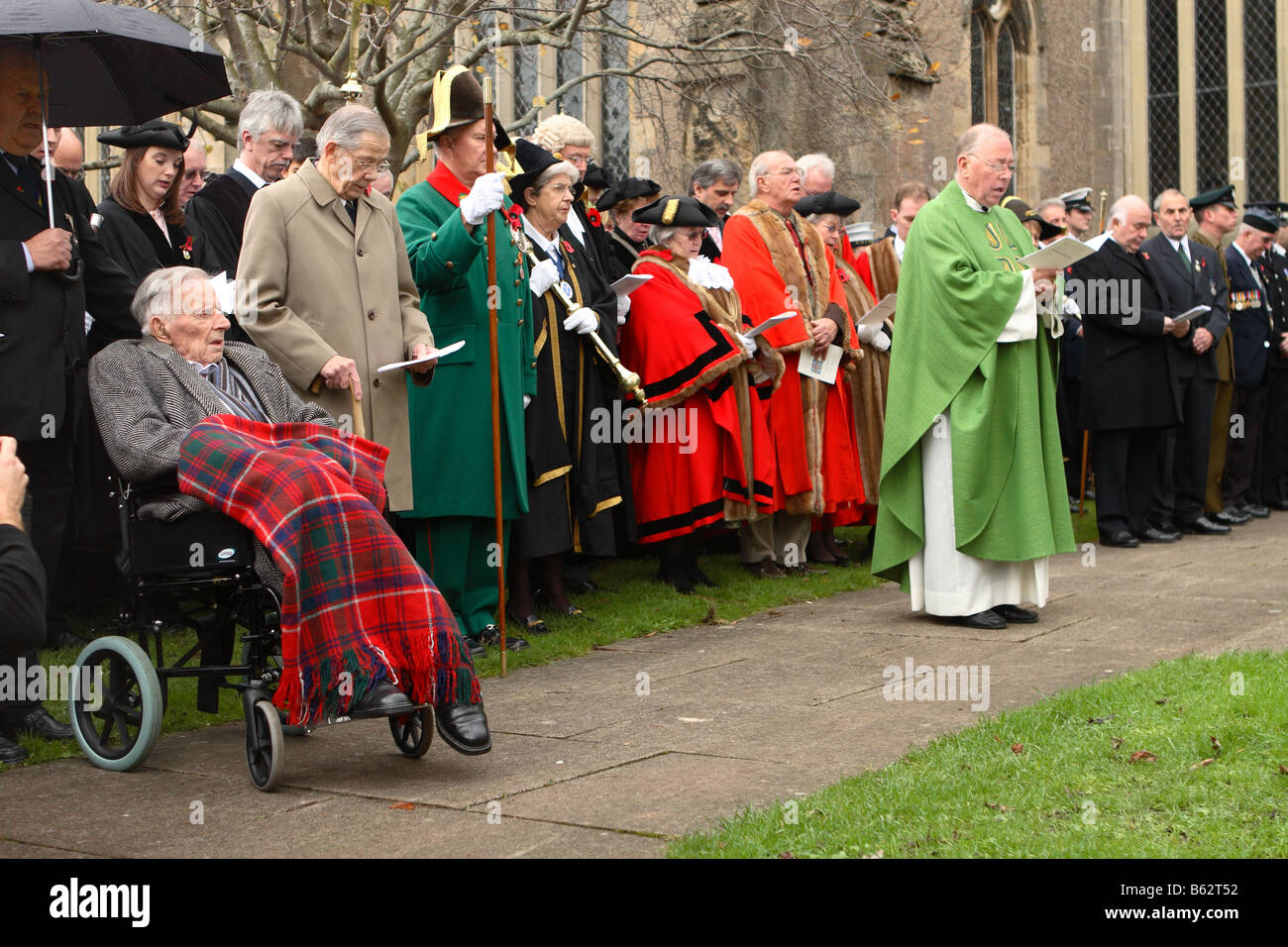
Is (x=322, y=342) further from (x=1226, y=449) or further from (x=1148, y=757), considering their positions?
(x=1226, y=449)

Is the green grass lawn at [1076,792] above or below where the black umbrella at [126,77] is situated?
below

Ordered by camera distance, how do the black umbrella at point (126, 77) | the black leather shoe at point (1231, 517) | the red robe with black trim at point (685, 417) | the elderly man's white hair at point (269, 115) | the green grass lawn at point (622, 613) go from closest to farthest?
the green grass lawn at point (622, 613), the black umbrella at point (126, 77), the elderly man's white hair at point (269, 115), the red robe with black trim at point (685, 417), the black leather shoe at point (1231, 517)

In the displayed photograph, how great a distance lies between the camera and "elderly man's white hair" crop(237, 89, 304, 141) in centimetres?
718

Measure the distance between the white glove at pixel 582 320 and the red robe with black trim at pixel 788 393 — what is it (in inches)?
61.9

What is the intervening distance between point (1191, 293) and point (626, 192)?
4372 mm

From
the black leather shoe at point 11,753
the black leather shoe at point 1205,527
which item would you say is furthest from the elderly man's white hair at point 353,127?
the black leather shoe at point 1205,527

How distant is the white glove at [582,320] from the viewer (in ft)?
26.0

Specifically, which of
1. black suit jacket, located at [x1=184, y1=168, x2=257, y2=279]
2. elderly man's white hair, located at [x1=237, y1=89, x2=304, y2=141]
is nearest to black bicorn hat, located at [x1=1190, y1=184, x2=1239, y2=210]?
elderly man's white hair, located at [x1=237, y1=89, x2=304, y2=141]

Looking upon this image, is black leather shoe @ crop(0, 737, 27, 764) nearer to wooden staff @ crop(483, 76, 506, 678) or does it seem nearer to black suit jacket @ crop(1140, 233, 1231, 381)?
wooden staff @ crop(483, 76, 506, 678)

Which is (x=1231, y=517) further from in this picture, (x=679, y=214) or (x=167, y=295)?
(x=167, y=295)

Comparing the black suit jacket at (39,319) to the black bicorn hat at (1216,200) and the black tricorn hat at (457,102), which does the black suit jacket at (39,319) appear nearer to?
the black tricorn hat at (457,102)

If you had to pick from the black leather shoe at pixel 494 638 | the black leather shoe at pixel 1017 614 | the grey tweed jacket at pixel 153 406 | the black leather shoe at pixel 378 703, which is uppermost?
the grey tweed jacket at pixel 153 406

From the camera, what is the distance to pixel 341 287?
250 inches

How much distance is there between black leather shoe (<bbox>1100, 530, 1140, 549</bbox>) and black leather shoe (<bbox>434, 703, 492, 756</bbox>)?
266 inches
